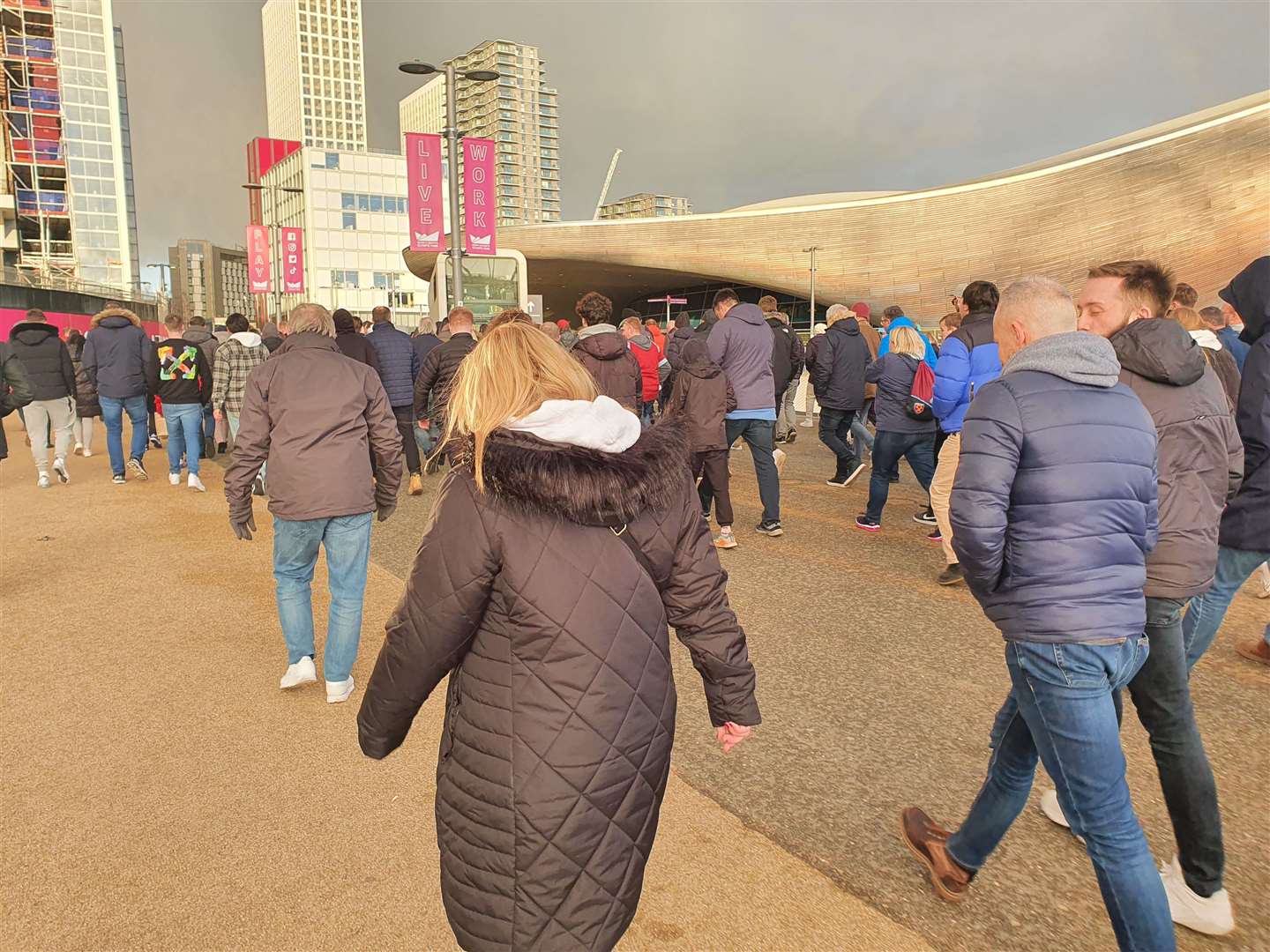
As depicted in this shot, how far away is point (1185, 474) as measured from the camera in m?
2.57

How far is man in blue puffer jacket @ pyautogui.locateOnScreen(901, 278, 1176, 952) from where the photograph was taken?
2076mm

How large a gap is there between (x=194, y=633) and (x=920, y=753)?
4188 mm

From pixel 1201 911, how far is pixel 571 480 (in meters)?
2.32

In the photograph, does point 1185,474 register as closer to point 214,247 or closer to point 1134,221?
point 1134,221

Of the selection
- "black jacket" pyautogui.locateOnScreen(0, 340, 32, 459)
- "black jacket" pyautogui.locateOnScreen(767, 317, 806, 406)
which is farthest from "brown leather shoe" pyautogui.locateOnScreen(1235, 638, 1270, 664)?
"black jacket" pyautogui.locateOnScreen(0, 340, 32, 459)

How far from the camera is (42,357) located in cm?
982

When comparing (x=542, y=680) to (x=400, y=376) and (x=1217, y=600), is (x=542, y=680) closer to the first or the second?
A: (x=1217, y=600)

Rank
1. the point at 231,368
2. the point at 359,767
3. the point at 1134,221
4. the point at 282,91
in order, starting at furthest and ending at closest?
the point at 282,91
the point at 1134,221
the point at 231,368
the point at 359,767

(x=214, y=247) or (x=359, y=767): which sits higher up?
(x=214, y=247)

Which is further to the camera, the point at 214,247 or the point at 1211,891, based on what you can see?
the point at 214,247

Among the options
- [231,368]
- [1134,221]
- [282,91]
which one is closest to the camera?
[231,368]

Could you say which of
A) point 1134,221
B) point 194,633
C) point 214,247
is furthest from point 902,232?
point 214,247

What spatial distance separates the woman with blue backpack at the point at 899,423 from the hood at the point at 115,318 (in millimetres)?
8475

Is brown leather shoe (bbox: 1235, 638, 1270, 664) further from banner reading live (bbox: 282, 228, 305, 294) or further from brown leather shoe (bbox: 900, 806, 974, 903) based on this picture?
banner reading live (bbox: 282, 228, 305, 294)
